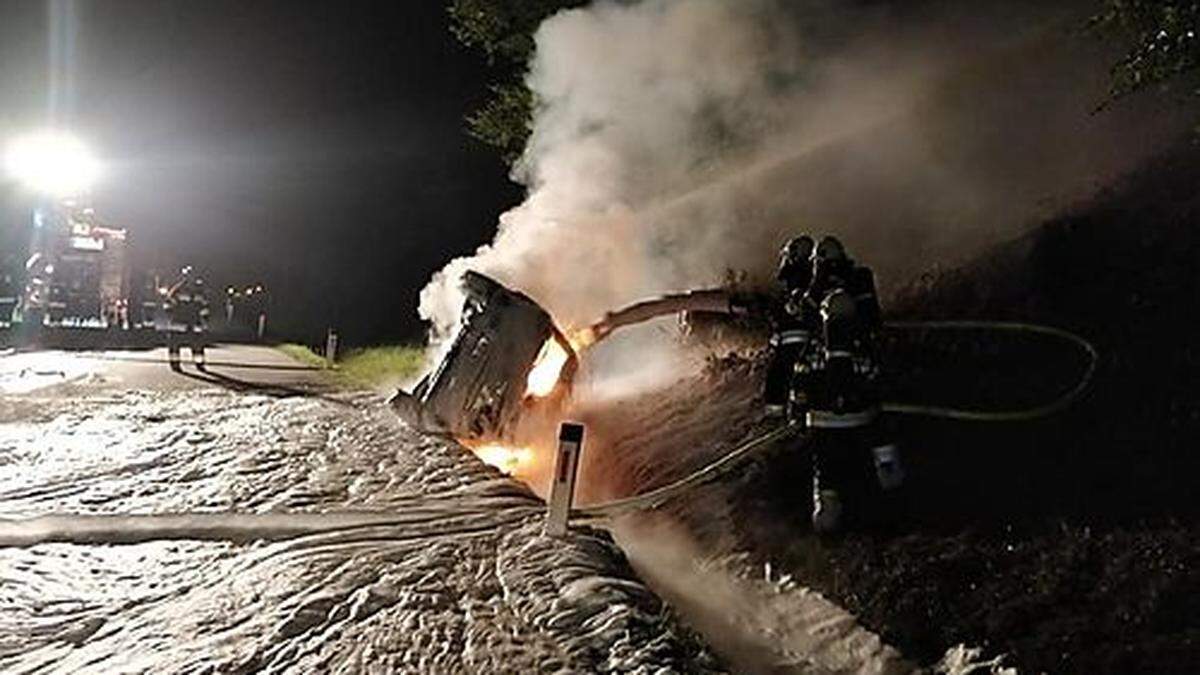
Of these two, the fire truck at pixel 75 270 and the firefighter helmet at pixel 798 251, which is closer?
the firefighter helmet at pixel 798 251

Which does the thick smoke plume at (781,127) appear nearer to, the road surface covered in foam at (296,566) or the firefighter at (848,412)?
the road surface covered in foam at (296,566)

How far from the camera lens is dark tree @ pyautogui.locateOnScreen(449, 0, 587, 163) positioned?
15.4 m

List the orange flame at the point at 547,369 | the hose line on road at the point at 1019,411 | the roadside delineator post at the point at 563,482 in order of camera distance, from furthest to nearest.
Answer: the orange flame at the point at 547,369
the hose line on road at the point at 1019,411
the roadside delineator post at the point at 563,482

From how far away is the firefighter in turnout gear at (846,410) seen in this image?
230 inches

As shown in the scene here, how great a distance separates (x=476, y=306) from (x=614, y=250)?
2497 mm

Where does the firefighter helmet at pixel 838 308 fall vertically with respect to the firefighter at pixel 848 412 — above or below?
above

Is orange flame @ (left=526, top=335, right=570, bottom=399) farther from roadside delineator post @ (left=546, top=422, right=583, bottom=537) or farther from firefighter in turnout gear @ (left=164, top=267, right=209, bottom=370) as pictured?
firefighter in turnout gear @ (left=164, top=267, right=209, bottom=370)

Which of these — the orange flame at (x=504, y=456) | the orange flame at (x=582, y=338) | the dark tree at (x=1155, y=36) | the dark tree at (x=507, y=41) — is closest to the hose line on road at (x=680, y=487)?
the orange flame at (x=504, y=456)

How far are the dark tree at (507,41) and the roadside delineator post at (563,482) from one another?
982 cm

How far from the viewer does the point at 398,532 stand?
596 centimetres

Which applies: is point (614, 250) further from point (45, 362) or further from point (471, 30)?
point (45, 362)

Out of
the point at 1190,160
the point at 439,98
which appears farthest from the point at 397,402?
the point at 439,98

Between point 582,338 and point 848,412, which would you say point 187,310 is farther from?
point 848,412

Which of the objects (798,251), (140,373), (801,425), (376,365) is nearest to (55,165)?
(376,365)
